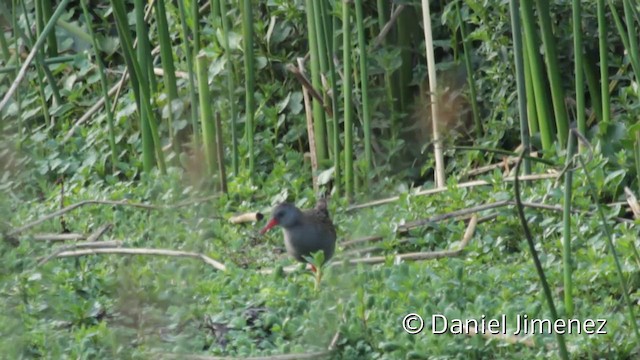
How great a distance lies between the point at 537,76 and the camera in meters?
5.56

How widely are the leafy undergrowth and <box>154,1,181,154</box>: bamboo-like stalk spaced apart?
1.50ft

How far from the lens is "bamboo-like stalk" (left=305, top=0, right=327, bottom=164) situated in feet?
19.7

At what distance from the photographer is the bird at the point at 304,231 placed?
5094 millimetres

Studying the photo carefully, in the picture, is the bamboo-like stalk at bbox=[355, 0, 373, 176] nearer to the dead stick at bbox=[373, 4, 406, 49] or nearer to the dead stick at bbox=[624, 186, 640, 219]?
the dead stick at bbox=[373, 4, 406, 49]

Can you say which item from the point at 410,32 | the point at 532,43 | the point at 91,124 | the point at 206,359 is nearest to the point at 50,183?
the point at 91,124

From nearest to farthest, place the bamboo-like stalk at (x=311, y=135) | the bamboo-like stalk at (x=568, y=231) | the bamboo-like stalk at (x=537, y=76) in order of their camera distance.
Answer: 1. the bamboo-like stalk at (x=568, y=231)
2. the bamboo-like stalk at (x=537, y=76)
3. the bamboo-like stalk at (x=311, y=135)

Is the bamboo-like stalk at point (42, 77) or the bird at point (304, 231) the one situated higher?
the bamboo-like stalk at point (42, 77)

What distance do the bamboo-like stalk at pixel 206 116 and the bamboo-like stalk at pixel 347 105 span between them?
63cm

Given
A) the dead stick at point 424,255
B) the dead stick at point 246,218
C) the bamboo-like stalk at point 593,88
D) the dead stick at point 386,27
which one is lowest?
the dead stick at point 246,218

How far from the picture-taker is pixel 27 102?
7.56m

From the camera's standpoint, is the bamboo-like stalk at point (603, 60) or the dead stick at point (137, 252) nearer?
the dead stick at point (137, 252)

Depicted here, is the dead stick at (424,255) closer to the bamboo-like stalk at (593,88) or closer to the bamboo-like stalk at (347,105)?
the bamboo-like stalk at (347,105)

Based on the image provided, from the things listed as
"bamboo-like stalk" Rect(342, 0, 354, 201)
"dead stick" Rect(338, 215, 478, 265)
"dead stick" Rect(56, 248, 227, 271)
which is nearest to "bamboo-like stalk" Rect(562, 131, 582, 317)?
"dead stick" Rect(338, 215, 478, 265)

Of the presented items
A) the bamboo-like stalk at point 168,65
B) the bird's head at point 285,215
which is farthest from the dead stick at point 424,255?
the bamboo-like stalk at point 168,65
